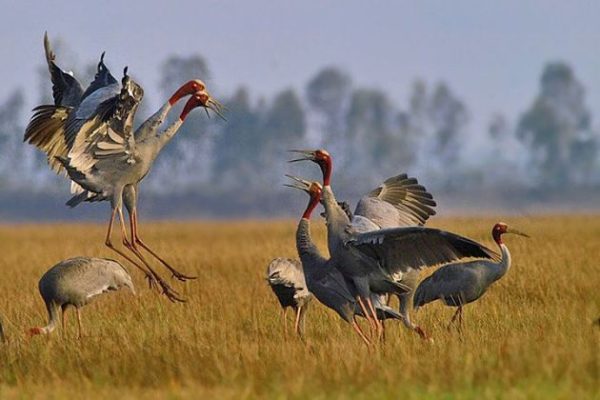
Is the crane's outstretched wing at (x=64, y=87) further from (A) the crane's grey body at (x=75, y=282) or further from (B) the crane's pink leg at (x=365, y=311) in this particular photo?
(B) the crane's pink leg at (x=365, y=311)

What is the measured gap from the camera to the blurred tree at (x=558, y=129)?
3738 inches

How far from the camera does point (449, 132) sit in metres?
101

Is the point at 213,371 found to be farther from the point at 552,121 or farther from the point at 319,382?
the point at 552,121

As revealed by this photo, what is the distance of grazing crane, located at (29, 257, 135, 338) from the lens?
415 inches

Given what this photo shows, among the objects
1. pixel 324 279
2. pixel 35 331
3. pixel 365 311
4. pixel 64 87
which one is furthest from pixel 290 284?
pixel 64 87

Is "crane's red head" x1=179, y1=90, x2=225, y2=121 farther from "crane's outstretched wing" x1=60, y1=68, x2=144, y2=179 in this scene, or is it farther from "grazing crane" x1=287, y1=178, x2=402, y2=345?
"grazing crane" x1=287, y1=178, x2=402, y2=345

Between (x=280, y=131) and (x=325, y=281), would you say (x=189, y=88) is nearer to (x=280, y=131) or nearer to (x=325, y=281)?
(x=325, y=281)

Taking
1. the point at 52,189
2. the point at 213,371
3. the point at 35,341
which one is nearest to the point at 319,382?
the point at 213,371

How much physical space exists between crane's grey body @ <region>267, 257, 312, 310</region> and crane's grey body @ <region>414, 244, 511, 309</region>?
1019mm

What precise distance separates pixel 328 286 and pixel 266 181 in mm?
82339

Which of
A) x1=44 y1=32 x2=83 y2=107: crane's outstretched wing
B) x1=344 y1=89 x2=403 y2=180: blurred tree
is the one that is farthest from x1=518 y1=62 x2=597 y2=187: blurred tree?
x1=44 y1=32 x2=83 y2=107: crane's outstretched wing

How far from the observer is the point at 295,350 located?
27.4 ft

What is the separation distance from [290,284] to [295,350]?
218cm

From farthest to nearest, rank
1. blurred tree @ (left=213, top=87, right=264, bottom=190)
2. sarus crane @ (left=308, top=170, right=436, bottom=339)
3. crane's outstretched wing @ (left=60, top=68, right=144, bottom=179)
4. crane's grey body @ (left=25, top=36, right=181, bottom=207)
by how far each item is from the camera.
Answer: blurred tree @ (left=213, top=87, right=264, bottom=190)
crane's grey body @ (left=25, top=36, right=181, bottom=207)
crane's outstretched wing @ (left=60, top=68, right=144, bottom=179)
sarus crane @ (left=308, top=170, right=436, bottom=339)
